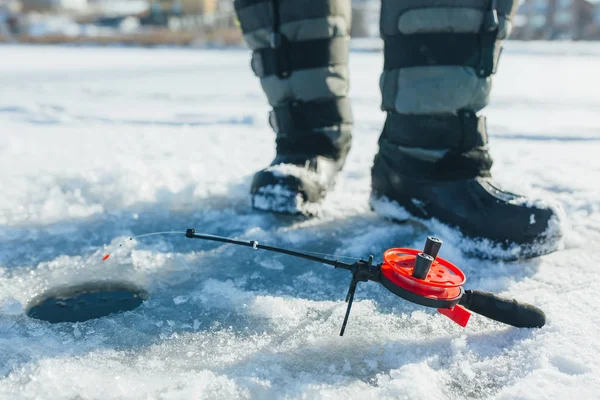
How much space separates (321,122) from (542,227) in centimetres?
77

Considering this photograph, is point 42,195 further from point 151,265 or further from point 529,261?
point 529,261

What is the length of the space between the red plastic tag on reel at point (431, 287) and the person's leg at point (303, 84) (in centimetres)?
55

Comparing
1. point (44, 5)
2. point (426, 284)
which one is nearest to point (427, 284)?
point (426, 284)

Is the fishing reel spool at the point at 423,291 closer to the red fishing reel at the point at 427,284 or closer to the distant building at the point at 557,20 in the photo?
the red fishing reel at the point at 427,284

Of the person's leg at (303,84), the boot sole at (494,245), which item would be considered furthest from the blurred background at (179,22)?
the boot sole at (494,245)

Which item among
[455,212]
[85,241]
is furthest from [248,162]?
[455,212]

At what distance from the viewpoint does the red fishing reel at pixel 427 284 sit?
809mm

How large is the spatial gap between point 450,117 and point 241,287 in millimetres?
695

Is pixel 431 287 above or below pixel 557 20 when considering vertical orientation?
below

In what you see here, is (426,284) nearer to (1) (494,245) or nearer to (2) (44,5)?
(1) (494,245)

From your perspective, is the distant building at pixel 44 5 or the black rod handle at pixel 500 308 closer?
the black rod handle at pixel 500 308

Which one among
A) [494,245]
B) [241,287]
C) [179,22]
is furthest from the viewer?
[179,22]

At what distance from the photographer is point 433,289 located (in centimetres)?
81

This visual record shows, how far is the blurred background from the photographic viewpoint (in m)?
14.7
